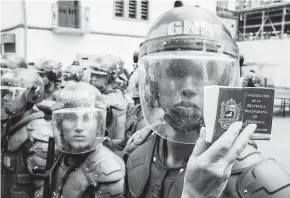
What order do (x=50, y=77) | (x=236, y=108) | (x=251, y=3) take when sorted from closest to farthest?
(x=236, y=108)
(x=251, y=3)
(x=50, y=77)

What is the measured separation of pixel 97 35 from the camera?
13188mm

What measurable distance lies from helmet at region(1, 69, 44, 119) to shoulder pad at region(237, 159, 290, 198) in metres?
2.78

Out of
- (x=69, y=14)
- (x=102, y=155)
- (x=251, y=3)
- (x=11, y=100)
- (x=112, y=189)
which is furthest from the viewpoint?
(x=69, y=14)

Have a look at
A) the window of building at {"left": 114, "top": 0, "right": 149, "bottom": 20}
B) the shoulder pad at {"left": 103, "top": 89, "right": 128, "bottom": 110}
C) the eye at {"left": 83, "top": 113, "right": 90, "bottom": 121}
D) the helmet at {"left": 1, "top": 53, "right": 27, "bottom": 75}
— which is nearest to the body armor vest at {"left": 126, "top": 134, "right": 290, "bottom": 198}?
the eye at {"left": 83, "top": 113, "right": 90, "bottom": 121}

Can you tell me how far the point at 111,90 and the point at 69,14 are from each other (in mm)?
8511

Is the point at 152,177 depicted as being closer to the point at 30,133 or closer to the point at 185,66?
the point at 185,66

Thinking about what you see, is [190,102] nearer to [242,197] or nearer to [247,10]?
[242,197]

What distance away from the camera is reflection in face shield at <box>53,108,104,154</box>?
2426 mm

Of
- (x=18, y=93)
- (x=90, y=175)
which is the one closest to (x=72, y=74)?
(x=18, y=93)

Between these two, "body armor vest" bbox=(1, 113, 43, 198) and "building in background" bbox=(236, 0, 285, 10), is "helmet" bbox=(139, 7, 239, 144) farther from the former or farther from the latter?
"body armor vest" bbox=(1, 113, 43, 198)

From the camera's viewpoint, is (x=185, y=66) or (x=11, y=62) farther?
(x=11, y=62)

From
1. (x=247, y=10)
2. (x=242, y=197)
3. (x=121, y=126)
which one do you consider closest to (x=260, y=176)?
(x=242, y=197)

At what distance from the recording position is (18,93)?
3.52 metres

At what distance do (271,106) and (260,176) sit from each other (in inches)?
12.3
